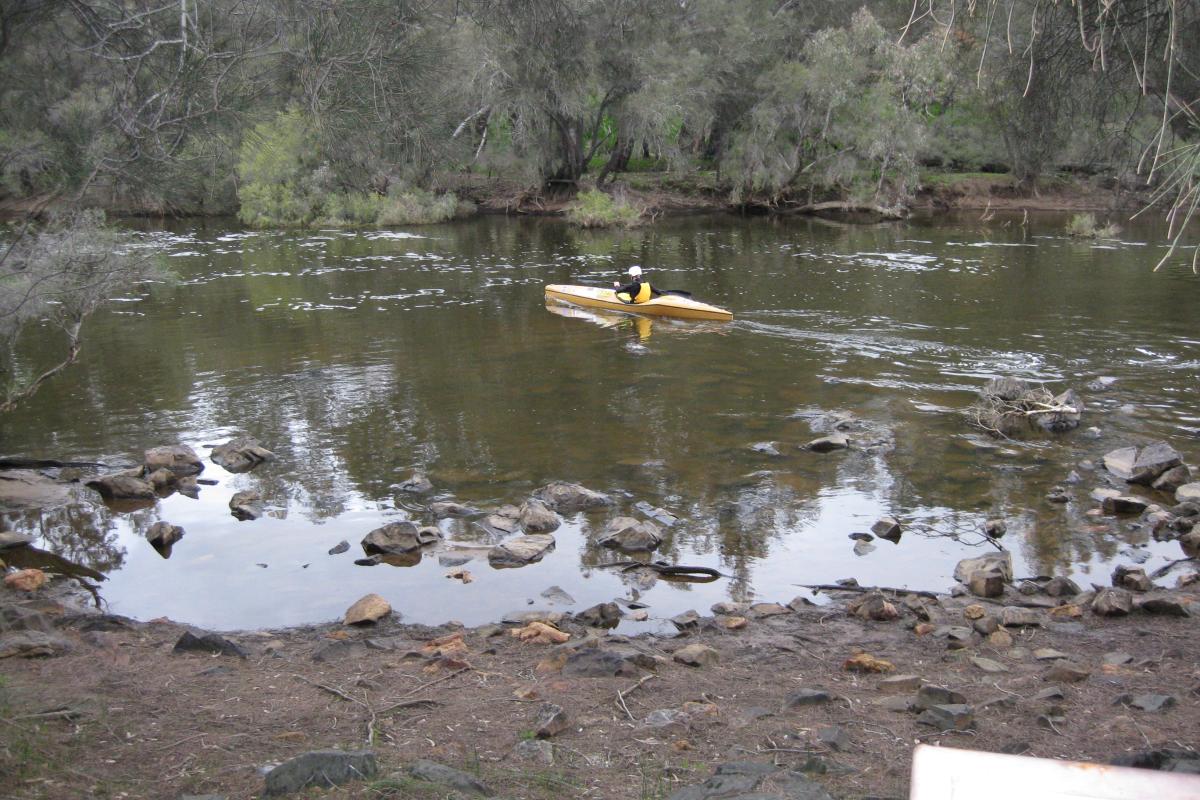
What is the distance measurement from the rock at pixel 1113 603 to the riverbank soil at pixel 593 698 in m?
0.08

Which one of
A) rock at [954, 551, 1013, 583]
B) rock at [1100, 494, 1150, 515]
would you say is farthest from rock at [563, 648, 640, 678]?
rock at [1100, 494, 1150, 515]

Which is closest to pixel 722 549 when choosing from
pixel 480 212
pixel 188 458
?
pixel 188 458

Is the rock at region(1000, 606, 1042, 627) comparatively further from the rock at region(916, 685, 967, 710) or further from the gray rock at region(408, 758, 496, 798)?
the gray rock at region(408, 758, 496, 798)

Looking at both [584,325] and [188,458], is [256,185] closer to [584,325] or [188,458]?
[584,325]

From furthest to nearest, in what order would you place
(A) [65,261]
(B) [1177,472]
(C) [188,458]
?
1. (C) [188,458]
2. (B) [1177,472]
3. (A) [65,261]

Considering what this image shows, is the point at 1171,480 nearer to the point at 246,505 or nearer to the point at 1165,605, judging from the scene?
the point at 1165,605

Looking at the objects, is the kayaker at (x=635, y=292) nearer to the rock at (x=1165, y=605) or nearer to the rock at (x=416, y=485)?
the rock at (x=416, y=485)

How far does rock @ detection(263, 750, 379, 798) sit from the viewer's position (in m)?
3.26

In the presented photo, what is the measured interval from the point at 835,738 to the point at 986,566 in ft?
10.7

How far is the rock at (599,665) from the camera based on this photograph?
5090 mm

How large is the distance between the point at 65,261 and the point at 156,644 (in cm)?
323

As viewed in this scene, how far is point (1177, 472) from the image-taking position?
27.7ft

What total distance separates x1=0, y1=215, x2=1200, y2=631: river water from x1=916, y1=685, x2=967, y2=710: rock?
229cm

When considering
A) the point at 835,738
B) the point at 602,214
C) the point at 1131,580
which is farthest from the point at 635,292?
the point at 602,214
